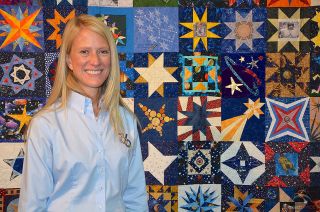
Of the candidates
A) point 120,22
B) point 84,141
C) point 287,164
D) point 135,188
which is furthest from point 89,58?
point 287,164

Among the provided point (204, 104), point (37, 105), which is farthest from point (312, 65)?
point (37, 105)

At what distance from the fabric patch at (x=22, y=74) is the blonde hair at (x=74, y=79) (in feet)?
2.13

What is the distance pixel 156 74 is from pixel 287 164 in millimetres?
864

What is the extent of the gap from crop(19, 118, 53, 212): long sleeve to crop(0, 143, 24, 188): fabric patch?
2.57ft

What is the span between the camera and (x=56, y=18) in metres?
1.96

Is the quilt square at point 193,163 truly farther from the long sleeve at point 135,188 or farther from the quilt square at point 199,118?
the long sleeve at point 135,188

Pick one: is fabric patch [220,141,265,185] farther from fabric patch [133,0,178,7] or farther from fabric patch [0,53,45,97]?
fabric patch [0,53,45,97]

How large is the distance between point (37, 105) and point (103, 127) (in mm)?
766

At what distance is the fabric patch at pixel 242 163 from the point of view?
2043 mm

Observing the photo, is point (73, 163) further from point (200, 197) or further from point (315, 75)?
point (315, 75)

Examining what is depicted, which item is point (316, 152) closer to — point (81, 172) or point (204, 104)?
point (204, 104)

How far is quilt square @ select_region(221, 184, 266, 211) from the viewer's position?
2.04 meters

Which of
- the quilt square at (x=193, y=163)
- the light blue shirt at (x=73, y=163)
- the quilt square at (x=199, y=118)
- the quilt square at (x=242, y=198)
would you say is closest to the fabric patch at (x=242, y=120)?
the quilt square at (x=199, y=118)

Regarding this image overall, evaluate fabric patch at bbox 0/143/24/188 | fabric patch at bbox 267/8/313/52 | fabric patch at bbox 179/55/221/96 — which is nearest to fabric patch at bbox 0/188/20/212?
fabric patch at bbox 0/143/24/188
